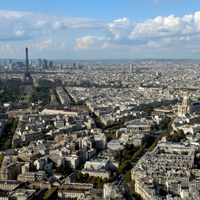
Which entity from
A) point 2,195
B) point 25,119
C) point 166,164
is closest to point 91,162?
point 166,164

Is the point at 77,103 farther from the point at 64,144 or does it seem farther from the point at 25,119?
the point at 64,144

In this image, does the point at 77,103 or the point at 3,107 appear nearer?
the point at 3,107

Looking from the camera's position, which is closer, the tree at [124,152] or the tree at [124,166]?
the tree at [124,166]

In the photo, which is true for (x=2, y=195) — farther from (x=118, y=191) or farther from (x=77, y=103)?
(x=77, y=103)

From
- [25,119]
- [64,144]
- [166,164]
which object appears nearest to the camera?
[166,164]

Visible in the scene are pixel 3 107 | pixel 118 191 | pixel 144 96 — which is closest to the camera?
pixel 118 191

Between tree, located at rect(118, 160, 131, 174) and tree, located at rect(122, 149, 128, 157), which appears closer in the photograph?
tree, located at rect(118, 160, 131, 174)

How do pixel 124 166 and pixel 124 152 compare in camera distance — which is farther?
pixel 124 152

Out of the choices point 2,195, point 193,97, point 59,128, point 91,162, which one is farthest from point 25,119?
point 193,97

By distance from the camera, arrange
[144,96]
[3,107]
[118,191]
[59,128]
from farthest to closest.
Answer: [144,96], [3,107], [59,128], [118,191]
